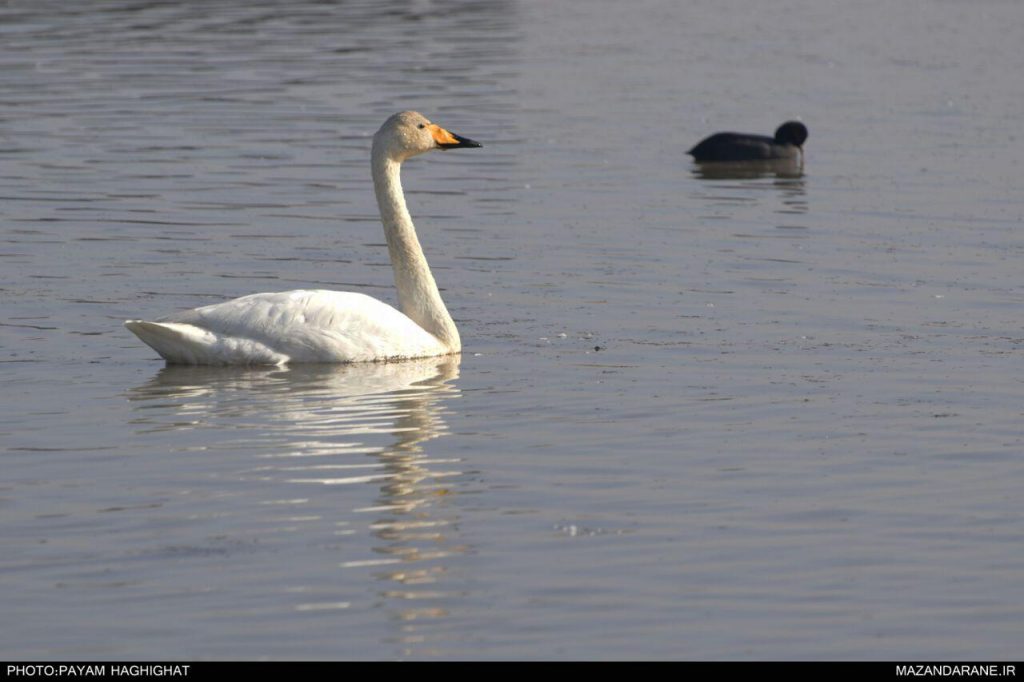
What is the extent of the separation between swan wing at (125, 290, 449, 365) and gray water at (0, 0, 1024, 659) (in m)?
0.15

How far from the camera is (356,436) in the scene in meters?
10.1

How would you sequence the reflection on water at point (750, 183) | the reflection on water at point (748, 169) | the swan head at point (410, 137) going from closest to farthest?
the swan head at point (410, 137) < the reflection on water at point (750, 183) < the reflection on water at point (748, 169)

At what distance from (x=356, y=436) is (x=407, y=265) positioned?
311cm

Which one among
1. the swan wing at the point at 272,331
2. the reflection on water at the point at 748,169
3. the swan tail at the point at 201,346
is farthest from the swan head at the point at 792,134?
the swan tail at the point at 201,346

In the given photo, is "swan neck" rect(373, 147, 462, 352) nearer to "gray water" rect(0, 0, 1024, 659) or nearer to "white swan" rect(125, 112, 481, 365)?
"white swan" rect(125, 112, 481, 365)

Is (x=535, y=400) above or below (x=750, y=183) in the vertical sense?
below

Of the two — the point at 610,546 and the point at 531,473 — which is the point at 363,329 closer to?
the point at 531,473

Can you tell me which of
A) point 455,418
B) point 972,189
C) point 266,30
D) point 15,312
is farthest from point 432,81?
point 455,418

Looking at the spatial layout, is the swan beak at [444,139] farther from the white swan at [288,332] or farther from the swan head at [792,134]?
the swan head at [792,134]

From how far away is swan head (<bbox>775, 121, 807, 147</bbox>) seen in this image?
2391 cm

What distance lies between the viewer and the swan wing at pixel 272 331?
1183 cm
